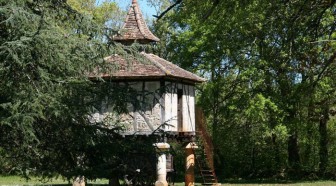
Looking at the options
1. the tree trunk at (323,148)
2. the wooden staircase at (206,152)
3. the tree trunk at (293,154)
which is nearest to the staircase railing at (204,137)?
the wooden staircase at (206,152)

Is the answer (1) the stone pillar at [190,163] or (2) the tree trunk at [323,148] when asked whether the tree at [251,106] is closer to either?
(2) the tree trunk at [323,148]

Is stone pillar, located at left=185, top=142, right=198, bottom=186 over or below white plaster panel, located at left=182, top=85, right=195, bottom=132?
below

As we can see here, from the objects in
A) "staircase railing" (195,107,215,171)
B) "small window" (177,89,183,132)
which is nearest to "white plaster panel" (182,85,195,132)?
"small window" (177,89,183,132)

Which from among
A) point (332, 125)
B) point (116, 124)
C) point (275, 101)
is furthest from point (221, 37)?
point (116, 124)

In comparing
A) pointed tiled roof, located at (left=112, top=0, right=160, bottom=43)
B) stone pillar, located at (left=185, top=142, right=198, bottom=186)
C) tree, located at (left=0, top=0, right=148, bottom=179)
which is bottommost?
stone pillar, located at (left=185, top=142, right=198, bottom=186)

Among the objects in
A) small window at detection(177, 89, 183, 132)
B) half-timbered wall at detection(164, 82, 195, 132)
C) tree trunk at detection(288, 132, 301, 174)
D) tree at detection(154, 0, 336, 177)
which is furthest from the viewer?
tree trunk at detection(288, 132, 301, 174)

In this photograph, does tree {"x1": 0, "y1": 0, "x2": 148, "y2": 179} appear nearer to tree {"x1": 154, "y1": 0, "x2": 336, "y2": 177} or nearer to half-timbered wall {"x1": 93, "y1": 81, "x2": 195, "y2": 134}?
half-timbered wall {"x1": 93, "y1": 81, "x2": 195, "y2": 134}

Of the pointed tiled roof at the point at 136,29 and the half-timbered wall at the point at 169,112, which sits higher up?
the pointed tiled roof at the point at 136,29

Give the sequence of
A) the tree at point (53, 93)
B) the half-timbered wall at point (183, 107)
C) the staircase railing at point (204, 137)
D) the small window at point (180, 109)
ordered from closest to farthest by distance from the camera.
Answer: the tree at point (53, 93) < the half-timbered wall at point (183, 107) < the small window at point (180, 109) < the staircase railing at point (204, 137)

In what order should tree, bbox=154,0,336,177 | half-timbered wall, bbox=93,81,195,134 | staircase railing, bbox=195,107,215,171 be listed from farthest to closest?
tree, bbox=154,0,336,177
staircase railing, bbox=195,107,215,171
half-timbered wall, bbox=93,81,195,134

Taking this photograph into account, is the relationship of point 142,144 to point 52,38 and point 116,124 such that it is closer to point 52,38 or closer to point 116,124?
point 116,124

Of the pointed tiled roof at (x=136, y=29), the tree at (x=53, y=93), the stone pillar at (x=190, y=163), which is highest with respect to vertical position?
the pointed tiled roof at (x=136, y=29)

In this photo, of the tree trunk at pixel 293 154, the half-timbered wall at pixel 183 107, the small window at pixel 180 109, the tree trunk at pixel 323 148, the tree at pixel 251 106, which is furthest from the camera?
the tree trunk at pixel 293 154

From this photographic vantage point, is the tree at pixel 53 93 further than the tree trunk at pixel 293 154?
No
